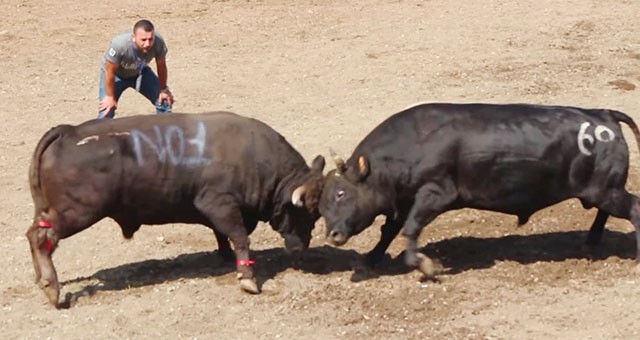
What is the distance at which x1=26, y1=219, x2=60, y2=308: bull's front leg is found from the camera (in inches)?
405

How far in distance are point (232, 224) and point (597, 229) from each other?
3313 millimetres

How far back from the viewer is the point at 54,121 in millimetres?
15680

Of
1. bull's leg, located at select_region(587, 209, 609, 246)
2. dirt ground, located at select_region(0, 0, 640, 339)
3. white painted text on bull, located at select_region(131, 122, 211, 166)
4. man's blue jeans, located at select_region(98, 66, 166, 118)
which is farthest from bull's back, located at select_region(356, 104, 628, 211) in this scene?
man's blue jeans, located at select_region(98, 66, 166, 118)

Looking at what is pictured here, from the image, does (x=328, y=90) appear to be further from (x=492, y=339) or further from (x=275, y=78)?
(x=492, y=339)

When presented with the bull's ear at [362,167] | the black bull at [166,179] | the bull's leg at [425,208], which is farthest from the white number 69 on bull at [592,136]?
the black bull at [166,179]

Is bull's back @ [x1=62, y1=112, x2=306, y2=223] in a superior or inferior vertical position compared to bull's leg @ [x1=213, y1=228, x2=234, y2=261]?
superior

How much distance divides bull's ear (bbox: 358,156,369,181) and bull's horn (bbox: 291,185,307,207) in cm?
50

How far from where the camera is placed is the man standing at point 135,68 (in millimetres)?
12125

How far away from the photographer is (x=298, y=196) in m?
10.7

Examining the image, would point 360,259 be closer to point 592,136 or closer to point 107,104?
point 592,136

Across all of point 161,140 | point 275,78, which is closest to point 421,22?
point 275,78

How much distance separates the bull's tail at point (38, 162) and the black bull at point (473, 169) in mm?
2336

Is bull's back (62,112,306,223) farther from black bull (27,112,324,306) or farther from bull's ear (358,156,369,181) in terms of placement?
bull's ear (358,156,369,181)

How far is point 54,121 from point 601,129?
7.56m
